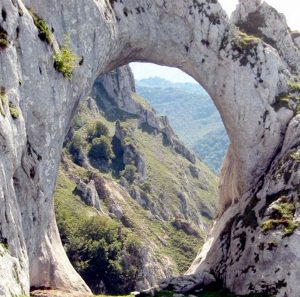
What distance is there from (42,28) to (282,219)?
25.7 m

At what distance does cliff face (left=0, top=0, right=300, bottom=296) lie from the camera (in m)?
33.0

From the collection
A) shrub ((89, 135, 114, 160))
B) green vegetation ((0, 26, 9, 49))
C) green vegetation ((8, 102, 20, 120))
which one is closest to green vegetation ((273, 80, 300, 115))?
green vegetation ((8, 102, 20, 120))

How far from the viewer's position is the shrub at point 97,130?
187750mm

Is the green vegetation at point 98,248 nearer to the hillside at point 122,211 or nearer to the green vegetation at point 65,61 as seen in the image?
the hillside at point 122,211

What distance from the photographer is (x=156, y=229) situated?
463 feet

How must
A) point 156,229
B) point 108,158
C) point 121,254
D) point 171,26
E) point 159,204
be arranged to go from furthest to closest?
point 108,158 < point 159,204 < point 156,229 < point 121,254 < point 171,26

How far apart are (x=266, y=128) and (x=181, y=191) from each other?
132107 millimetres

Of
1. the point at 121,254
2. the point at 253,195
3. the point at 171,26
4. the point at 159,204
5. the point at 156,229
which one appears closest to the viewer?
the point at 253,195

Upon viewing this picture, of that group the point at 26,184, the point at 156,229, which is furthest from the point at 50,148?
the point at 156,229

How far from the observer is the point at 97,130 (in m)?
189

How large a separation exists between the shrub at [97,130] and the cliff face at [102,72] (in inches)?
5026

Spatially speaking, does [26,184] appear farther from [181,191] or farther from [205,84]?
[181,191]

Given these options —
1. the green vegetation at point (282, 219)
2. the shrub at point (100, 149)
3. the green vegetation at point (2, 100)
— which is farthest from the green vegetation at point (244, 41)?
the shrub at point (100, 149)

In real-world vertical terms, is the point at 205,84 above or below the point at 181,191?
above
